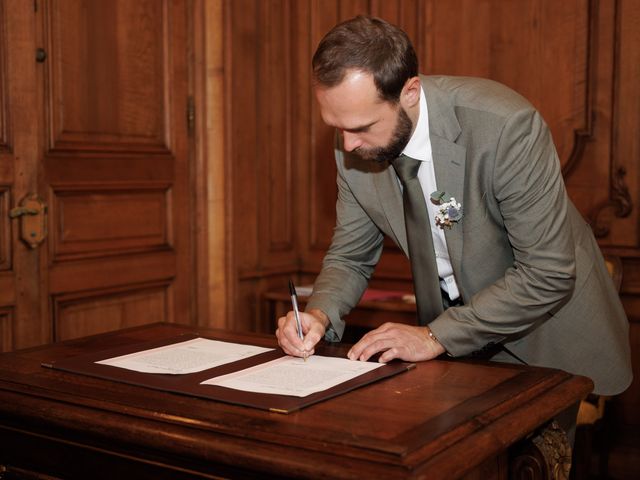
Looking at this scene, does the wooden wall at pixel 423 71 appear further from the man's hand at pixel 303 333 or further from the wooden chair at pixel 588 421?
the man's hand at pixel 303 333

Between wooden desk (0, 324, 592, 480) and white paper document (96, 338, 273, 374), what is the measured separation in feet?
0.54

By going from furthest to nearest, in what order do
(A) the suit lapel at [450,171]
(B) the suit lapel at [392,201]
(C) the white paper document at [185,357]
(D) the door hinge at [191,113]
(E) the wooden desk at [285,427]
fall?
(D) the door hinge at [191,113]
(B) the suit lapel at [392,201]
(A) the suit lapel at [450,171]
(C) the white paper document at [185,357]
(E) the wooden desk at [285,427]

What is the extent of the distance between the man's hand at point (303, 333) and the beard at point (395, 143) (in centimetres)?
52

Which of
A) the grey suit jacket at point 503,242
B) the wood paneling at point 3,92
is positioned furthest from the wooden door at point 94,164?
the grey suit jacket at point 503,242

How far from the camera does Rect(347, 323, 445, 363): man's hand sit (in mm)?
2363

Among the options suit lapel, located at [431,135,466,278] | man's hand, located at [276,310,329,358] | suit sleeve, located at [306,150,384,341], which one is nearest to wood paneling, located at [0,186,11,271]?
suit sleeve, located at [306,150,384,341]

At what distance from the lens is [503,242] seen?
104 inches

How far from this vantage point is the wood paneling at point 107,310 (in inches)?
160

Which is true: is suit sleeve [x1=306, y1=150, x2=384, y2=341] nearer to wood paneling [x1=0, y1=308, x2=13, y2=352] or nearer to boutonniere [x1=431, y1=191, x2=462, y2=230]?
boutonniere [x1=431, y1=191, x2=462, y2=230]

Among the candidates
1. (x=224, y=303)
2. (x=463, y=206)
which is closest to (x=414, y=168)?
(x=463, y=206)

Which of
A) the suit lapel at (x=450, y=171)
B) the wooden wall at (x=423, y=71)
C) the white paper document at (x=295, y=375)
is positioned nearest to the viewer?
the white paper document at (x=295, y=375)

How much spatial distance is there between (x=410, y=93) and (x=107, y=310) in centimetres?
236

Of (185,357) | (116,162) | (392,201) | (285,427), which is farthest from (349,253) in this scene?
(116,162)

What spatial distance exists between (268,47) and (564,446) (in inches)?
140
